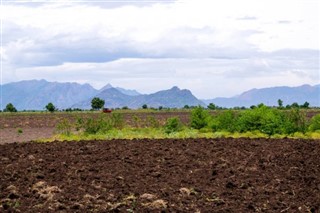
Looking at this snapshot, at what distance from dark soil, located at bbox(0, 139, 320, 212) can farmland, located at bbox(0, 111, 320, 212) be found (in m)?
0.02

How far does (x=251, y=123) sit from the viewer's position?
3219 centimetres

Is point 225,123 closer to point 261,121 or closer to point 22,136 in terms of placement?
point 261,121

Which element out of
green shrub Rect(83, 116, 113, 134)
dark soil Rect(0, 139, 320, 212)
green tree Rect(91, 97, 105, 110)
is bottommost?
dark soil Rect(0, 139, 320, 212)

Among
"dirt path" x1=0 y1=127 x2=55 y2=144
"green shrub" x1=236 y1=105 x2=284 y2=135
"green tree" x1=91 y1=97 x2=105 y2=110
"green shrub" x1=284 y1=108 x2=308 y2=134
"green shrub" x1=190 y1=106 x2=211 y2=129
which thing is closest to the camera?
"green shrub" x1=236 y1=105 x2=284 y2=135

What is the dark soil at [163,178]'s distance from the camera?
1385cm

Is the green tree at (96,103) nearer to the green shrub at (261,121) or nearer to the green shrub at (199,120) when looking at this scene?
the green shrub at (199,120)

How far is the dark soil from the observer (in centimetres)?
1385

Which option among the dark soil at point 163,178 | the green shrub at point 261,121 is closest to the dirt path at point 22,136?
the green shrub at point 261,121

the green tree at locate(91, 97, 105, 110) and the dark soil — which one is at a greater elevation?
the green tree at locate(91, 97, 105, 110)

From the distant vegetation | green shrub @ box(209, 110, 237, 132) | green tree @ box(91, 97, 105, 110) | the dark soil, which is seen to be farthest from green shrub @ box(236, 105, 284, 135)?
green tree @ box(91, 97, 105, 110)

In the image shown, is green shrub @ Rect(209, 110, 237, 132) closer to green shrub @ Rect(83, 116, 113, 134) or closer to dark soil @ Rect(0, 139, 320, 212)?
→ green shrub @ Rect(83, 116, 113, 134)

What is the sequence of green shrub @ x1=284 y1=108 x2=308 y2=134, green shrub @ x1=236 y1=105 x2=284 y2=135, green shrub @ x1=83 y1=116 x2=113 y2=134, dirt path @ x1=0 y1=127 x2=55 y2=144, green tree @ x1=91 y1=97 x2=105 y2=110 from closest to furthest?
1. green shrub @ x1=236 y1=105 x2=284 y2=135
2. green shrub @ x1=284 y1=108 x2=308 y2=134
3. green shrub @ x1=83 y1=116 x2=113 y2=134
4. dirt path @ x1=0 y1=127 x2=55 y2=144
5. green tree @ x1=91 y1=97 x2=105 y2=110

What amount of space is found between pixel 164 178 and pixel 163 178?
26 millimetres

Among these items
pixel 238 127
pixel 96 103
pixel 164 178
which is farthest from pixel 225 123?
pixel 96 103
